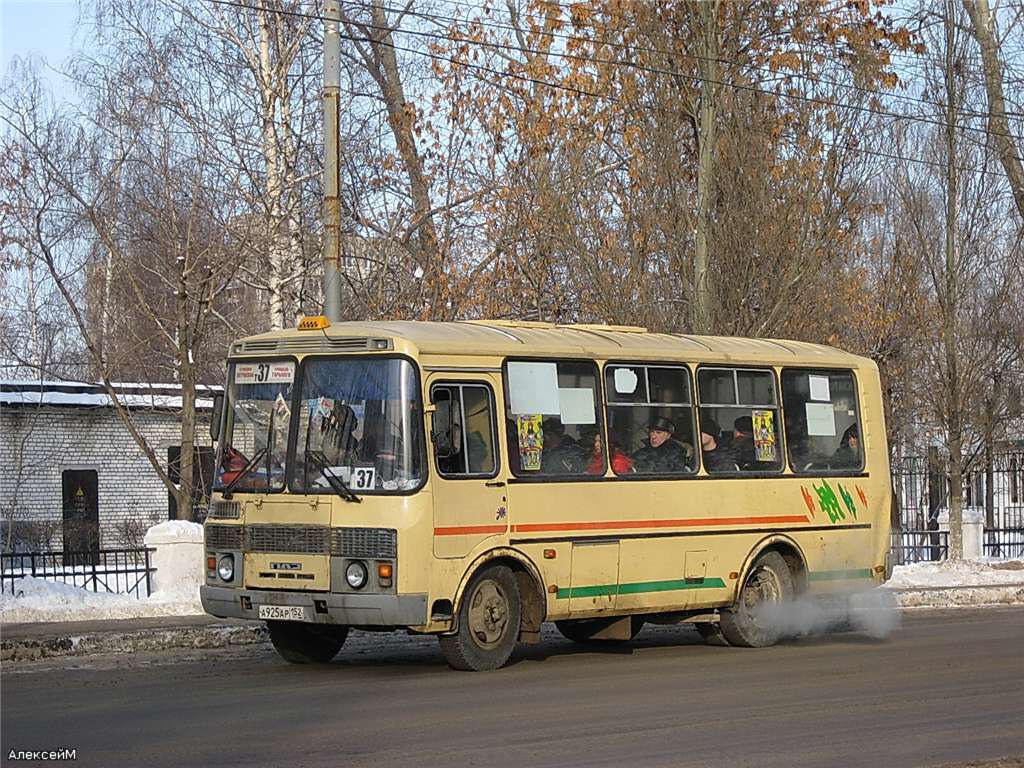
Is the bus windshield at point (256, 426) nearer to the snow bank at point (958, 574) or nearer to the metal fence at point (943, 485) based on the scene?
the snow bank at point (958, 574)

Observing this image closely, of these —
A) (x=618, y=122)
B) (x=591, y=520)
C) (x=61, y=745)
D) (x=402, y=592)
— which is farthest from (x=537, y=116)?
(x=61, y=745)

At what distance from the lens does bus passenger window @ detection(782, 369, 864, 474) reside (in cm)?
1720

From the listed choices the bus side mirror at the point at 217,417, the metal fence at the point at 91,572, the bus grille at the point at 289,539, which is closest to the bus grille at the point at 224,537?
the bus grille at the point at 289,539

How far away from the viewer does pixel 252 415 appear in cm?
1425

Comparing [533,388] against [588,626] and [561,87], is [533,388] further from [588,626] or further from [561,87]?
[561,87]

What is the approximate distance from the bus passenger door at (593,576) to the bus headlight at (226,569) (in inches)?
117

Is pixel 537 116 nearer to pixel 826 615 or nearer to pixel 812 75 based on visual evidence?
pixel 812 75

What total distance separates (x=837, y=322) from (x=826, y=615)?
33.5 feet

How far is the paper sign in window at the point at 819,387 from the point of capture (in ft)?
57.7

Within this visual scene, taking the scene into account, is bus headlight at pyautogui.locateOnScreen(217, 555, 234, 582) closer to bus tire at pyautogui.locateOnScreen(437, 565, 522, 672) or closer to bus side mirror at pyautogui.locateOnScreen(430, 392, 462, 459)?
→ bus tire at pyautogui.locateOnScreen(437, 565, 522, 672)

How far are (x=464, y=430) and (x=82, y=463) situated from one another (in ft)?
73.4

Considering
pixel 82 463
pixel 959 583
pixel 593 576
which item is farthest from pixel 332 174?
pixel 82 463

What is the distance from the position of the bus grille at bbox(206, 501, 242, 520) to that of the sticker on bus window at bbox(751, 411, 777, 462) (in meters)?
5.53

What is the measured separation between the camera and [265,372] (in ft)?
46.7
